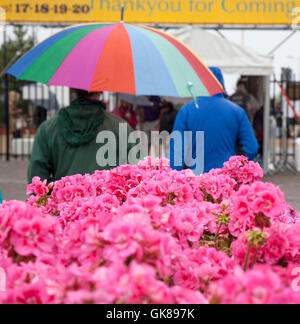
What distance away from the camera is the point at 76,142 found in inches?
153

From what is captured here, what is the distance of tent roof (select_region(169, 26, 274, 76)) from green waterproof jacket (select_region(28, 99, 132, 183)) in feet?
21.3

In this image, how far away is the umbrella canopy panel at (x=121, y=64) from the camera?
3.55m

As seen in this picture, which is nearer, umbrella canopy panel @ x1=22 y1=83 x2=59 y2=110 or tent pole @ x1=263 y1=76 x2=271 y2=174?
tent pole @ x1=263 y1=76 x2=271 y2=174

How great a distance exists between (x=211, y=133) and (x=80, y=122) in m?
1.49

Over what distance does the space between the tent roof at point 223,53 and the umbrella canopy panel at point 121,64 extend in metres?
6.46

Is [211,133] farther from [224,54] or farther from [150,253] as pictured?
[224,54]

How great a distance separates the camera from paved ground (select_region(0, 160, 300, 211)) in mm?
9234

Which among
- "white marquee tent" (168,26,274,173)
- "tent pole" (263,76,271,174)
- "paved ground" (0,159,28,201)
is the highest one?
"white marquee tent" (168,26,274,173)

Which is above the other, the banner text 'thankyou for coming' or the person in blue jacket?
the banner text 'thankyou for coming'

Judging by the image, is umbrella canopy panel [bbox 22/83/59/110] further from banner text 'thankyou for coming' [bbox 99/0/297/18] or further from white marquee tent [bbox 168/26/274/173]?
white marquee tent [bbox 168/26/274/173]

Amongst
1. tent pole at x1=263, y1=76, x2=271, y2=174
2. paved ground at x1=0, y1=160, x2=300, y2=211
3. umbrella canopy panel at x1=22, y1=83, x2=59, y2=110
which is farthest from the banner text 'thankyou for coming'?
umbrella canopy panel at x1=22, y1=83, x2=59, y2=110

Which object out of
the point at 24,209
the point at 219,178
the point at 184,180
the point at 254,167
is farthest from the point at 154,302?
the point at 254,167

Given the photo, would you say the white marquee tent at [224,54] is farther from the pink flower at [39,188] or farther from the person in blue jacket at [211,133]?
the pink flower at [39,188]
